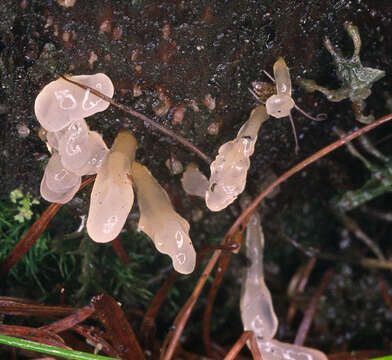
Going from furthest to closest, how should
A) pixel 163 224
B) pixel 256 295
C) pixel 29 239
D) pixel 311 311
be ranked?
pixel 311 311 → pixel 256 295 → pixel 29 239 → pixel 163 224

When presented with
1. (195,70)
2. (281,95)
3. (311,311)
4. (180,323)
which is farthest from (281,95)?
(311,311)

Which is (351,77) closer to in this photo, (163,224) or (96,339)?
Answer: (163,224)

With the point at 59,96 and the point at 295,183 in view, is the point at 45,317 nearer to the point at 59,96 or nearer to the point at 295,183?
the point at 59,96

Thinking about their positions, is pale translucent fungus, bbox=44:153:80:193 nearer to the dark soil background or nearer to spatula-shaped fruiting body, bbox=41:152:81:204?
spatula-shaped fruiting body, bbox=41:152:81:204

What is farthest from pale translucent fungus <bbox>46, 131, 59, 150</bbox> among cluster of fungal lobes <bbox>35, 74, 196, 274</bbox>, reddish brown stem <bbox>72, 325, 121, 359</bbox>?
reddish brown stem <bbox>72, 325, 121, 359</bbox>

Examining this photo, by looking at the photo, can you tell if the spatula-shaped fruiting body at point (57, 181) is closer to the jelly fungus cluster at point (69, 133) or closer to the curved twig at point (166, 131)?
the jelly fungus cluster at point (69, 133)

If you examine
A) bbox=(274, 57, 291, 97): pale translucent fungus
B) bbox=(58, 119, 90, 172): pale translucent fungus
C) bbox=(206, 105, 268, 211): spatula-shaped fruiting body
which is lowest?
bbox=(58, 119, 90, 172): pale translucent fungus
